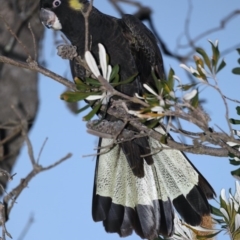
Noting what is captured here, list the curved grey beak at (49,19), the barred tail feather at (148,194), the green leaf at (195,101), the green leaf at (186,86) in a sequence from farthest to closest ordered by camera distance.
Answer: the curved grey beak at (49,19) → the barred tail feather at (148,194) → the green leaf at (186,86) → the green leaf at (195,101)

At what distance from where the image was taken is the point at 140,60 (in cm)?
272

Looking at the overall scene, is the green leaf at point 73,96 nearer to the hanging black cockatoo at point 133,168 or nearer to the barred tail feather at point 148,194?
the hanging black cockatoo at point 133,168

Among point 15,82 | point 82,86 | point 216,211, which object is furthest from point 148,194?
point 15,82

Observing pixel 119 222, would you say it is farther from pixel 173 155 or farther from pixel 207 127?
pixel 207 127

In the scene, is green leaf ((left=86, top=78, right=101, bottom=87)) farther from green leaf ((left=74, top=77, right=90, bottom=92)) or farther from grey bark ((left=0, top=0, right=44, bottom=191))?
grey bark ((left=0, top=0, right=44, bottom=191))

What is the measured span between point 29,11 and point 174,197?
160 cm

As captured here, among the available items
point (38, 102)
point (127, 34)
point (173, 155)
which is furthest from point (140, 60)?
point (38, 102)

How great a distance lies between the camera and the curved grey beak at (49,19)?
9.20 feet

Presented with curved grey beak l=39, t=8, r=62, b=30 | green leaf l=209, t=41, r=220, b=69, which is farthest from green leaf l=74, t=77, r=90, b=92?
curved grey beak l=39, t=8, r=62, b=30

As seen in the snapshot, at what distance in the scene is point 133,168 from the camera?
258 cm

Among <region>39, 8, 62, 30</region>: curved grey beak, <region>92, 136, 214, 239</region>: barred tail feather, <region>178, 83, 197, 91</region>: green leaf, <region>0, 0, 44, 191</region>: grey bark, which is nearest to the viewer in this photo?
<region>178, 83, 197, 91</region>: green leaf

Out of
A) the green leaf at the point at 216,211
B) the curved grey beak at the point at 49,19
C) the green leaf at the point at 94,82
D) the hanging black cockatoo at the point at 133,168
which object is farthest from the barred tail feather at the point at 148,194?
the green leaf at the point at 94,82

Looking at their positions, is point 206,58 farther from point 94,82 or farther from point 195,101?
point 94,82

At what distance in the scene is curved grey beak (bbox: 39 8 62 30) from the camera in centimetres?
280
